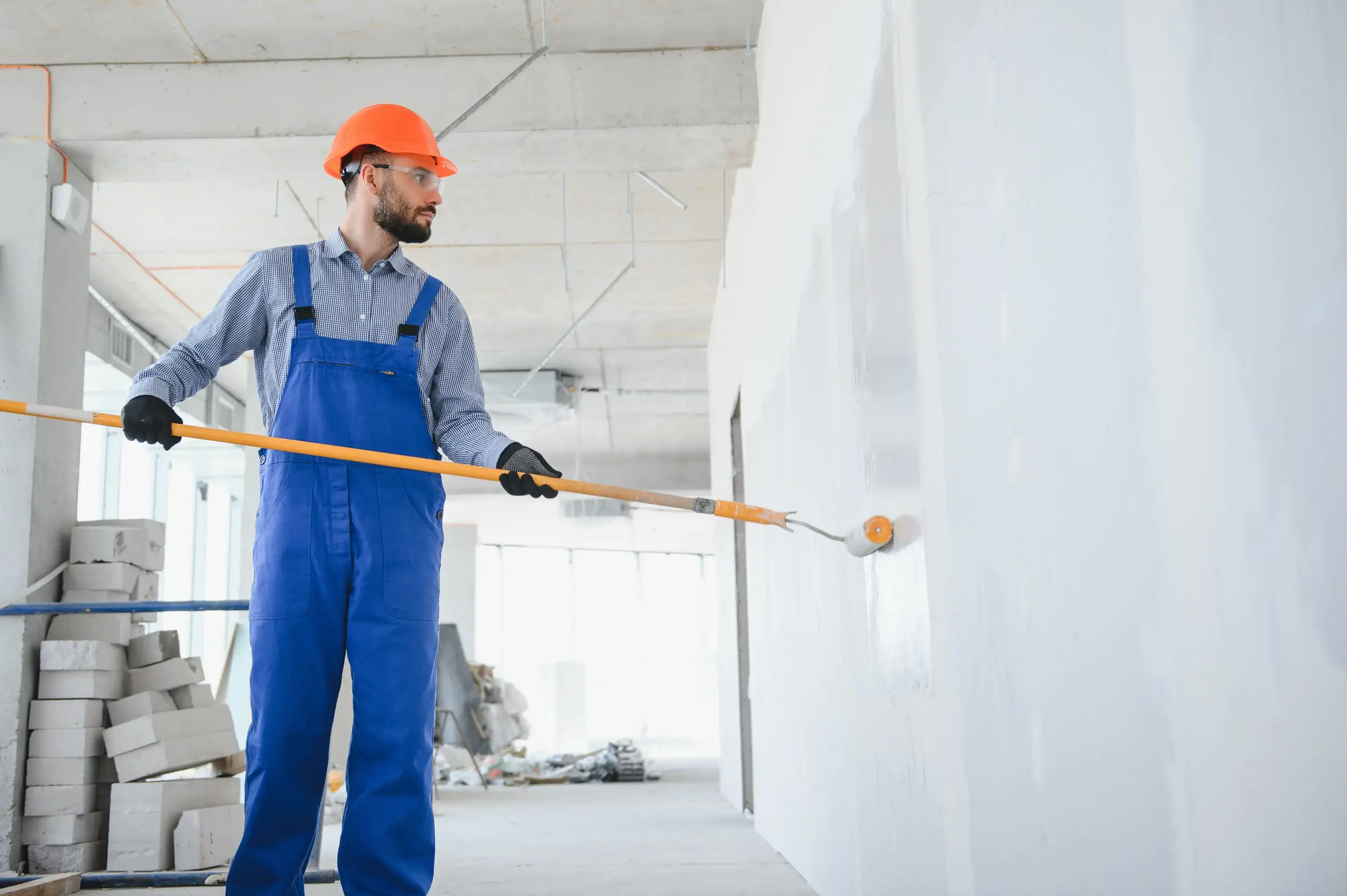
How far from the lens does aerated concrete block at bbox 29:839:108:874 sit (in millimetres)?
3432

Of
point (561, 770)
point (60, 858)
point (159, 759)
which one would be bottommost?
point (561, 770)

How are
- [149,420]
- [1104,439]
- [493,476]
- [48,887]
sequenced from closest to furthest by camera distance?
[1104,439], [149,420], [493,476], [48,887]

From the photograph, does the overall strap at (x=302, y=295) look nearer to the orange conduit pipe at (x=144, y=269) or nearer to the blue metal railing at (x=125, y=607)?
the blue metal railing at (x=125, y=607)

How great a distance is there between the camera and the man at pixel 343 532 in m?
1.86

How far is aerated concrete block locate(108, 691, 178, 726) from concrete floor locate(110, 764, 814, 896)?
0.65 m

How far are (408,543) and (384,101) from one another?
2.53 m

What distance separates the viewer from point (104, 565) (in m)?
3.84

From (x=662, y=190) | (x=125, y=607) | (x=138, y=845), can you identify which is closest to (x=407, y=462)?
(x=125, y=607)

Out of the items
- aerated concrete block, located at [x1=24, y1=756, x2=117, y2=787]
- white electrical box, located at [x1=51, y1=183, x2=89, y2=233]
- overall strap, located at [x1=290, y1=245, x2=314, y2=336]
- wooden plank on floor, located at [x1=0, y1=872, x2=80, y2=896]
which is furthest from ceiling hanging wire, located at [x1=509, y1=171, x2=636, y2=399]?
wooden plank on floor, located at [x1=0, y1=872, x2=80, y2=896]

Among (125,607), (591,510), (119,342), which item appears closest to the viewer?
(125,607)

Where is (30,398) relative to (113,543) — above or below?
above

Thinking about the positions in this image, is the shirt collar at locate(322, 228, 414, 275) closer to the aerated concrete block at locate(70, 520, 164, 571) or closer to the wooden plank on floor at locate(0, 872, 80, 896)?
the wooden plank on floor at locate(0, 872, 80, 896)

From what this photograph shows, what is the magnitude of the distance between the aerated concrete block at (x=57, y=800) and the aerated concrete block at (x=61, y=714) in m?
0.18

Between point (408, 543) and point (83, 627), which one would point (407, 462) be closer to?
point (408, 543)
